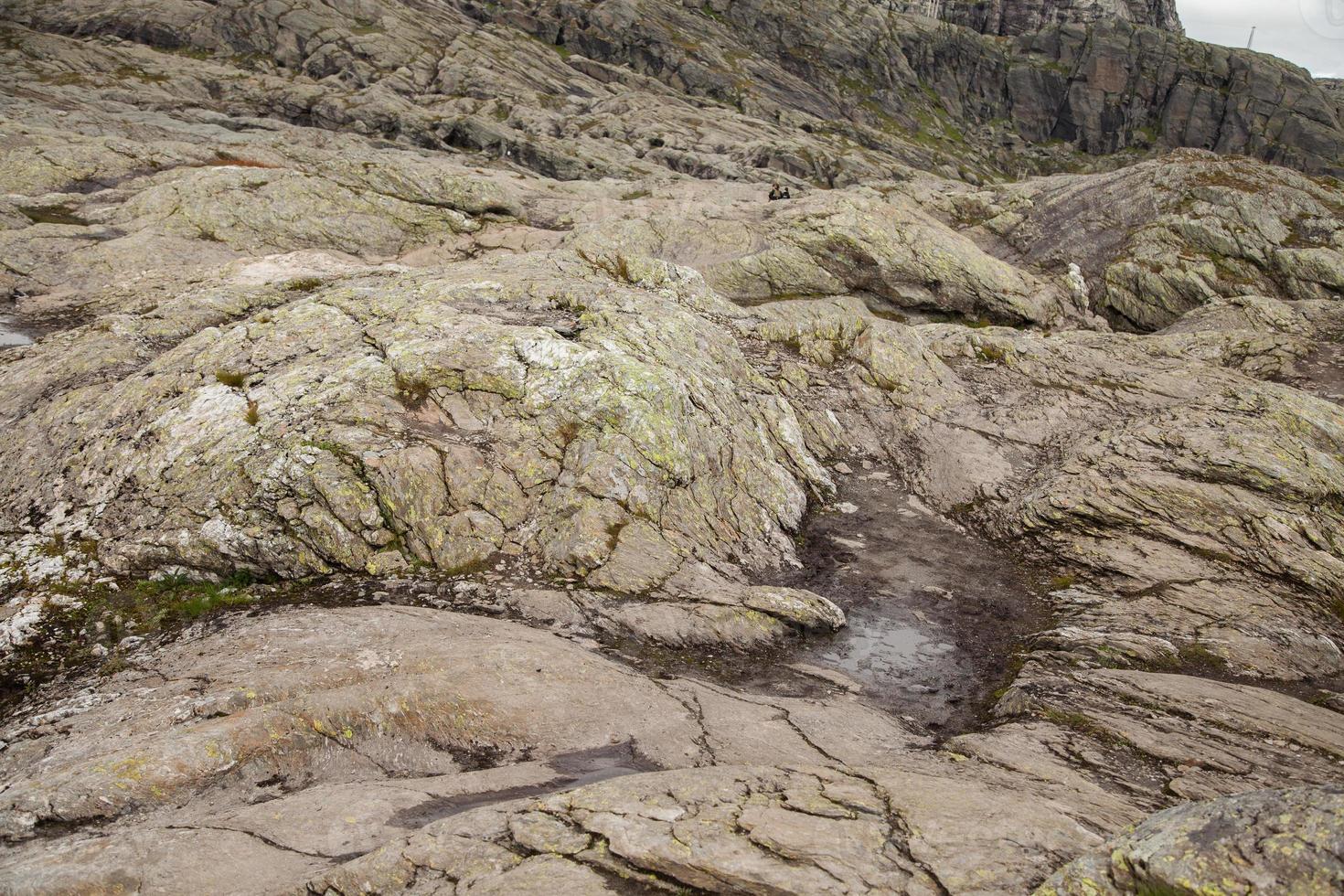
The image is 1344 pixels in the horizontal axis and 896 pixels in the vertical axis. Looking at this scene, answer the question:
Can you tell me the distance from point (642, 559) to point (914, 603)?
9.54 metres

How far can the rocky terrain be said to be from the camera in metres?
10.7

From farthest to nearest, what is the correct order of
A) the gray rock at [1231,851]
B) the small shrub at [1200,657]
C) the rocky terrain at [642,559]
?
1. the small shrub at [1200,657]
2. the rocky terrain at [642,559]
3. the gray rock at [1231,851]

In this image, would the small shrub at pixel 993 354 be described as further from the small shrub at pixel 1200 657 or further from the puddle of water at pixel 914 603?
the small shrub at pixel 1200 657

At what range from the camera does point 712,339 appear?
33.2m

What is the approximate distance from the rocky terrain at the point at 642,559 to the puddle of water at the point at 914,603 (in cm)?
19

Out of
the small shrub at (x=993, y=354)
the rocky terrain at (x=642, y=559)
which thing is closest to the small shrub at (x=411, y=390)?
the rocky terrain at (x=642, y=559)

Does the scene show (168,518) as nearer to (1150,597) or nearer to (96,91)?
(1150,597)

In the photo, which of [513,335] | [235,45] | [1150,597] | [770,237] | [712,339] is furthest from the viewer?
[235,45]

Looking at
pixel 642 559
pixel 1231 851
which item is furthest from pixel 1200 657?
pixel 642 559

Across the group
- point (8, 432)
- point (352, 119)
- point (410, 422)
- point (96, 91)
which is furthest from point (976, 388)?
point (96, 91)

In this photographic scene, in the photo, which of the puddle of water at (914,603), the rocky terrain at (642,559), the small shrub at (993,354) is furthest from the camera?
the small shrub at (993,354)

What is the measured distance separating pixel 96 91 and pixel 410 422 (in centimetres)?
12894

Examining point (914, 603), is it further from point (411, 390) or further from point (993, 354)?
point (993, 354)

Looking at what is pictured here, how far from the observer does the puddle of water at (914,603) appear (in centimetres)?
1982
